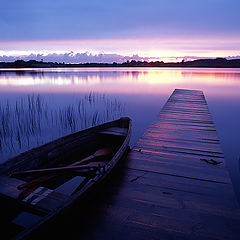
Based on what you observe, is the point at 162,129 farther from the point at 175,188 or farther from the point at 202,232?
the point at 202,232

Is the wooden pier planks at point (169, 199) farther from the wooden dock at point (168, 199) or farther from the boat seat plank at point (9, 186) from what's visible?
the boat seat plank at point (9, 186)

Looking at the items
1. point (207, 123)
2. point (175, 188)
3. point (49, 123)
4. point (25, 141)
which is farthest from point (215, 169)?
point (49, 123)

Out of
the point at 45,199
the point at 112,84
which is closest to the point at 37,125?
the point at 45,199

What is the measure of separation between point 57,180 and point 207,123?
18.1 feet

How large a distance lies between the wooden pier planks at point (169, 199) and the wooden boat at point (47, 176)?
1.30 ft

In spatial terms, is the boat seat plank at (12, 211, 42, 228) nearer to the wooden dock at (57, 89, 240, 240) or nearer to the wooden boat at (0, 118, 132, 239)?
the wooden boat at (0, 118, 132, 239)

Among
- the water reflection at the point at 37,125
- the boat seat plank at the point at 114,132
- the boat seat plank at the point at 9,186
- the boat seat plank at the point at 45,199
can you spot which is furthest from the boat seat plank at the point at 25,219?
the water reflection at the point at 37,125

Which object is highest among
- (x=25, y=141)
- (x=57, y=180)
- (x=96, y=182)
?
(x=96, y=182)

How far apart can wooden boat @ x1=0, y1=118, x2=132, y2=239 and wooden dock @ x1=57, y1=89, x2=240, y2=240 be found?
39 cm

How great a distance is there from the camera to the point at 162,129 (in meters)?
5.89

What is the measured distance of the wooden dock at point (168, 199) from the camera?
205 cm

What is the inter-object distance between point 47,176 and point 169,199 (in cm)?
181

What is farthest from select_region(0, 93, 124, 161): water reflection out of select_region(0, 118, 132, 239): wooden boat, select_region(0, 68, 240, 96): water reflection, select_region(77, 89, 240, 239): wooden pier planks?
select_region(0, 68, 240, 96): water reflection

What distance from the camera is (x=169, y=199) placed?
258 centimetres
